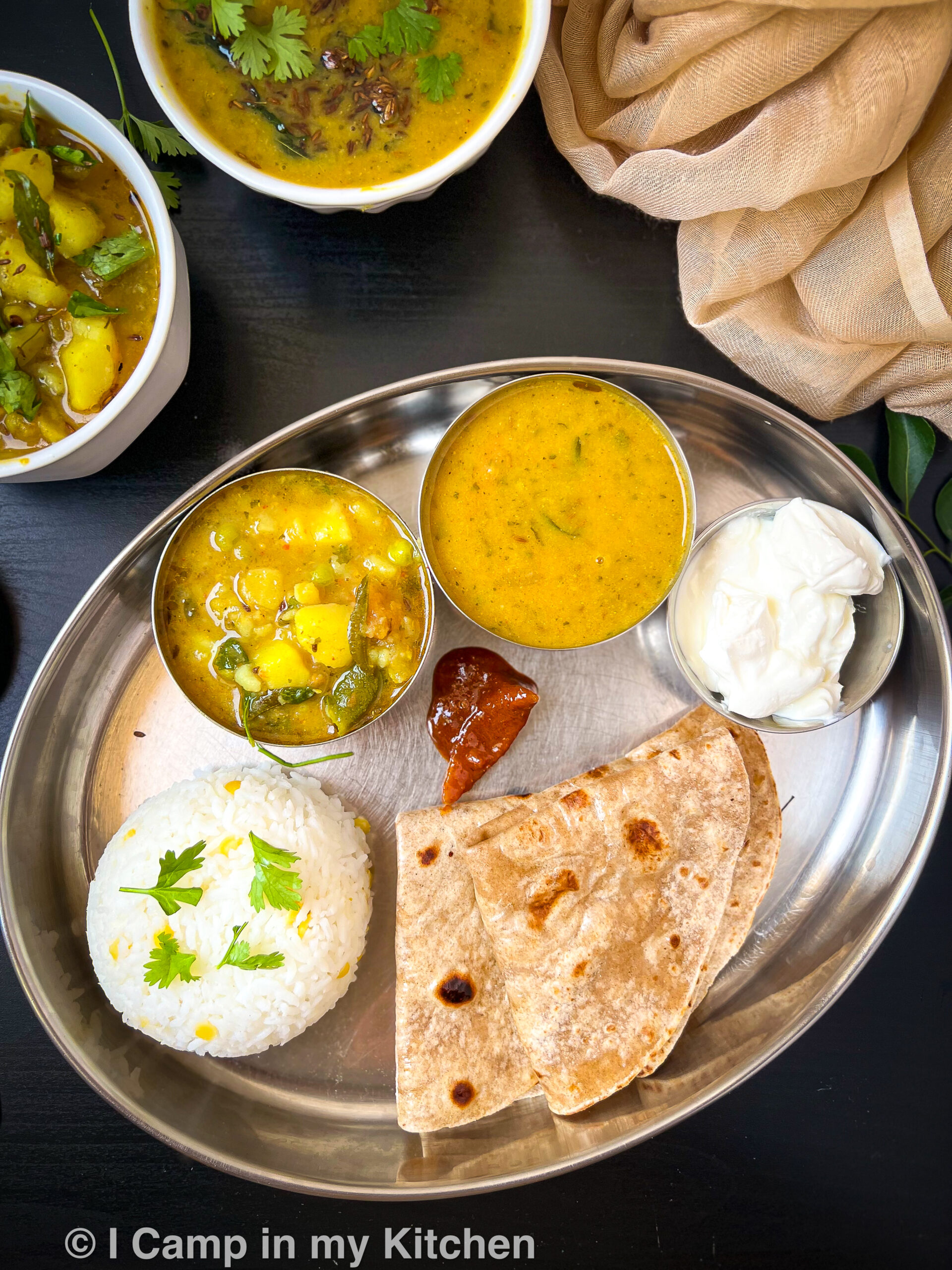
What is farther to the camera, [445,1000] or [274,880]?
[445,1000]

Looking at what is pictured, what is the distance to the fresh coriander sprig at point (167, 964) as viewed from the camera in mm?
1844

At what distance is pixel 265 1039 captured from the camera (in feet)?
6.43

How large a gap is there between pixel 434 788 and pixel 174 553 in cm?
83

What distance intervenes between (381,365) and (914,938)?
2026 millimetres

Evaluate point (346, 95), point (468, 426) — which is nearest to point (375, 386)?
point (468, 426)

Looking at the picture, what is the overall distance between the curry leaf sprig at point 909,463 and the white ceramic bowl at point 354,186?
3.64 feet

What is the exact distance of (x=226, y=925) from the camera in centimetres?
192

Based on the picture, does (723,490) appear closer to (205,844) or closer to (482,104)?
(482,104)

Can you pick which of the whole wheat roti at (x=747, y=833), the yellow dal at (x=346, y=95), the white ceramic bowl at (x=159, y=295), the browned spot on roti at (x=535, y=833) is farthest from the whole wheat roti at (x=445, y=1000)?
the yellow dal at (x=346, y=95)

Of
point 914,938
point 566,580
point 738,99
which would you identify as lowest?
point 914,938

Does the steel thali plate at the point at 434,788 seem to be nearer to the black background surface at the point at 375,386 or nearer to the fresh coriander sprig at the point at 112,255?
the black background surface at the point at 375,386

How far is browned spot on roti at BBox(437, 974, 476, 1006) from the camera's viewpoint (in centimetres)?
195

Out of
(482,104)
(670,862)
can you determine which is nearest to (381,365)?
(482,104)

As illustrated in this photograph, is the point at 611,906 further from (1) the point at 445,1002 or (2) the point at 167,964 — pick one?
(2) the point at 167,964
